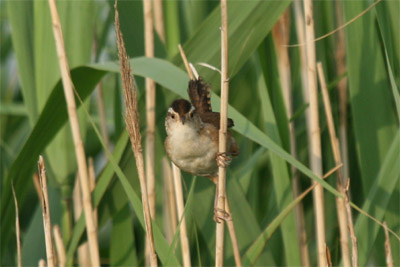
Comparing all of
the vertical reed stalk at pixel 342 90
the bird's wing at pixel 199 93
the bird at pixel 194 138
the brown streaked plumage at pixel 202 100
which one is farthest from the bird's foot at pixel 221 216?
the vertical reed stalk at pixel 342 90

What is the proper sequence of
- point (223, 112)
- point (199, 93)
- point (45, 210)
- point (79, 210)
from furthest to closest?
point (79, 210) < point (199, 93) < point (45, 210) < point (223, 112)

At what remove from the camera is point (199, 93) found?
204cm

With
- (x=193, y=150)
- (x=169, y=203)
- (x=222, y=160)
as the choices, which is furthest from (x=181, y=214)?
(x=169, y=203)

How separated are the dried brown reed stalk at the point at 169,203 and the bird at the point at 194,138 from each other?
0.91 ft

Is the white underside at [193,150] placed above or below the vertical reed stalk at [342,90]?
below

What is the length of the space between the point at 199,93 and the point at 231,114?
222 mm

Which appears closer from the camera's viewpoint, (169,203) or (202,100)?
(202,100)

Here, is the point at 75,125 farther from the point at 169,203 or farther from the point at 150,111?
the point at 169,203

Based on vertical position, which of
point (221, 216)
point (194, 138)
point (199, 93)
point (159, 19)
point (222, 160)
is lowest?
point (221, 216)

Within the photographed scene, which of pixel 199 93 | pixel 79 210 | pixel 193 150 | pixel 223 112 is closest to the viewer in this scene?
pixel 223 112

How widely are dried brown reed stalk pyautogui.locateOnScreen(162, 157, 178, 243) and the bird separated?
277 mm

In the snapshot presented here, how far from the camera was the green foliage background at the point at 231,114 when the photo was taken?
206 cm

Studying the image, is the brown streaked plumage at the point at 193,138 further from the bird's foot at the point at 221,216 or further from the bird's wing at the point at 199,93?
the bird's foot at the point at 221,216

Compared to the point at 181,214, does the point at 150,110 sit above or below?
above
